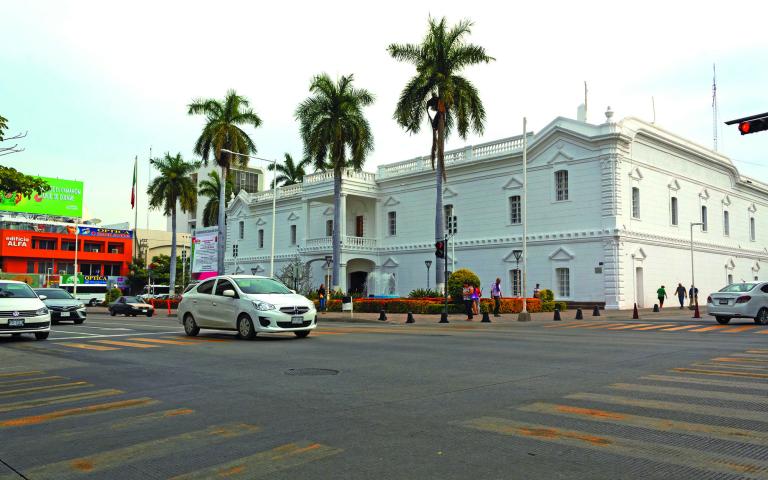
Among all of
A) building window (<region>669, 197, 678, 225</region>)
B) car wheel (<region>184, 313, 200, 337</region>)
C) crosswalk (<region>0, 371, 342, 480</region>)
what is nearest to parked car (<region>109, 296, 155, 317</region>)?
car wheel (<region>184, 313, 200, 337</region>)

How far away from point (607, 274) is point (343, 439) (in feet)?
109

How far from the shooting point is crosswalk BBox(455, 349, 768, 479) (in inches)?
188

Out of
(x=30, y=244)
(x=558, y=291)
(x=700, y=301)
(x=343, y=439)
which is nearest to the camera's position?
(x=343, y=439)

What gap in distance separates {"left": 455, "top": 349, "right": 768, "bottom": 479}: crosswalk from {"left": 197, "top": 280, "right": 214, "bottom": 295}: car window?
11.8 meters

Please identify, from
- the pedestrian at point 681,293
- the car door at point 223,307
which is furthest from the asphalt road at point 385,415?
the pedestrian at point 681,293

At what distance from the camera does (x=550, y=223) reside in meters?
39.2

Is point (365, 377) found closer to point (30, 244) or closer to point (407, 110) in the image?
point (407, 110)

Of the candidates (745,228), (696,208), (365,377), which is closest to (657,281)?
(696,208)

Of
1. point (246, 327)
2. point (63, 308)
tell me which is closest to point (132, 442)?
point (246, 327)

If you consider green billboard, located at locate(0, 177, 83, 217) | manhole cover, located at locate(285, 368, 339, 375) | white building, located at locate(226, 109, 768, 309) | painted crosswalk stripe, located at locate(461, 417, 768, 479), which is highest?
green billboard, located at locate(0, 177, 83, 217)

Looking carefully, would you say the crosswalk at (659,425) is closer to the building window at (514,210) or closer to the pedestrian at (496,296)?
the pedestrian at (496,296)

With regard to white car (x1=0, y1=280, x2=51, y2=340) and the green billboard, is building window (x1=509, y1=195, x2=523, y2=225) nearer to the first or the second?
white car (x1=0, y1=280, x2=51, y2=340)

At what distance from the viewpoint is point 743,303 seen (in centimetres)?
2275

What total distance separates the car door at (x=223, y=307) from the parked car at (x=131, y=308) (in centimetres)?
2606
